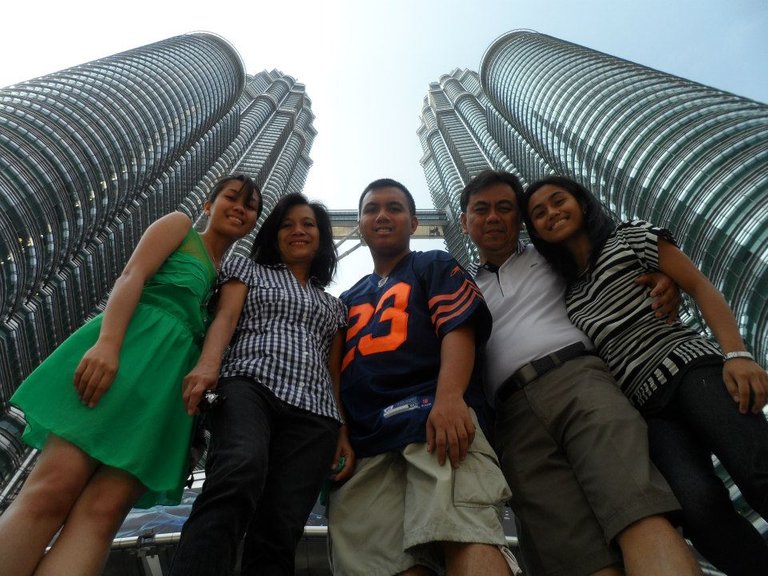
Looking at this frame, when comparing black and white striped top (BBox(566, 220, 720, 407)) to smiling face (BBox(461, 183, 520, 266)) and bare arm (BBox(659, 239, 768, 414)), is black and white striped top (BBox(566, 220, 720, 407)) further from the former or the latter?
smiling face (BBox(461, 183, 520, 266))

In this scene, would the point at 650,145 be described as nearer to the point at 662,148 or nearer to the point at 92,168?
the point at 662,148

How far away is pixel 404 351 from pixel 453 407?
707mm

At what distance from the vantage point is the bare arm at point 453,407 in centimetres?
303

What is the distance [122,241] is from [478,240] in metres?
62.8

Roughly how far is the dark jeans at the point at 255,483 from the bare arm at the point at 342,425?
13cm

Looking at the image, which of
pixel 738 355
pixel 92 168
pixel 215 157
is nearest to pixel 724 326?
pixel 738 355

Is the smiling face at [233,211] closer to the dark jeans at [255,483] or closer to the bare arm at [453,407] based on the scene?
the dark jeans at [255,483]

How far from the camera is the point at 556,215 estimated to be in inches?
177

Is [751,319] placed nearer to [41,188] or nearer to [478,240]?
[478,240]

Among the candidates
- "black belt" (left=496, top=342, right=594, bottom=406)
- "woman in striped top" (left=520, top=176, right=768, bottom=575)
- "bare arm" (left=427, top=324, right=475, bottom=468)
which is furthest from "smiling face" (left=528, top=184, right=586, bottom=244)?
"bare arm" (left=427, top=324, right=475, bottom=468)

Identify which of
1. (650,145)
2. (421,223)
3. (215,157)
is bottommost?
(421,223)

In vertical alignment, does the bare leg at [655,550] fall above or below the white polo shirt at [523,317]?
below

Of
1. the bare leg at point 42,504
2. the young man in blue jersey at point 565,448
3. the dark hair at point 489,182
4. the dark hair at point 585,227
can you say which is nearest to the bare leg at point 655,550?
the young man in blue jersey at point 565,448

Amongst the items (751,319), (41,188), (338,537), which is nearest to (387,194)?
(338,537)
